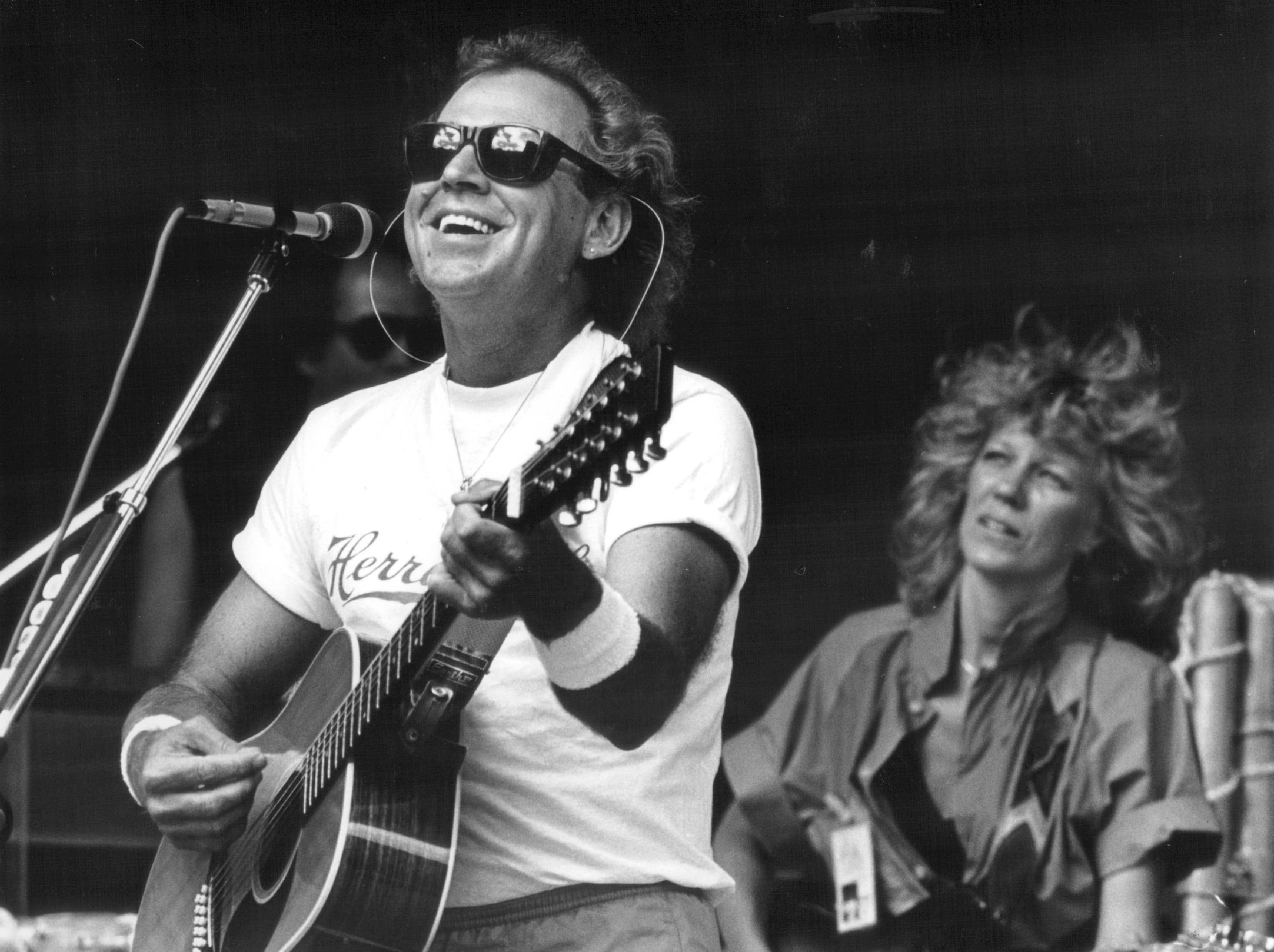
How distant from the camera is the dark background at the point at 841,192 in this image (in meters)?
2.62

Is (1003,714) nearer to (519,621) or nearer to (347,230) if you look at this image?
(519,621)

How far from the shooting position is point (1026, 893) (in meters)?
2.59

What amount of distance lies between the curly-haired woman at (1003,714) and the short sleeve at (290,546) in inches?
30.0

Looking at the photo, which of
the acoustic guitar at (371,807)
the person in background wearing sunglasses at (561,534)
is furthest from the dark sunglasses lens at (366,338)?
the acoustic guitar at (371,807)

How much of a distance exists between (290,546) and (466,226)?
0.53m

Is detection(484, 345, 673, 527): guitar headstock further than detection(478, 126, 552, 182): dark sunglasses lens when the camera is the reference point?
No

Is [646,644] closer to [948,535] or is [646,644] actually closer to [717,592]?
[717,592]

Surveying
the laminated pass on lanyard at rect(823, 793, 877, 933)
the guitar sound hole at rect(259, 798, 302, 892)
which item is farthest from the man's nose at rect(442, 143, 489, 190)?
the laminated pass on lanyard at rect(823, 793, 877, 933)

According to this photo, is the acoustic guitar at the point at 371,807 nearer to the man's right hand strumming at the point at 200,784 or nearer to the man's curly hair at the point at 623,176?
the man's right hand strumming at the point at 200,784

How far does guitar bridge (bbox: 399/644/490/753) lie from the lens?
2002 mm

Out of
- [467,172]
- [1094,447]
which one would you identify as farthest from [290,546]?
[1094,447]

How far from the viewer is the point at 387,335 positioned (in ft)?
9.47

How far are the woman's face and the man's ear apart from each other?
2.32 ft

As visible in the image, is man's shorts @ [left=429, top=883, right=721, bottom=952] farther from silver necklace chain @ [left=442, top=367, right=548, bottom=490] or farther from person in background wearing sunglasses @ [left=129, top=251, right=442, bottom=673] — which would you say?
person in background wearing sunglasses @ [left=129, top=251, right=442, bottom=673]
